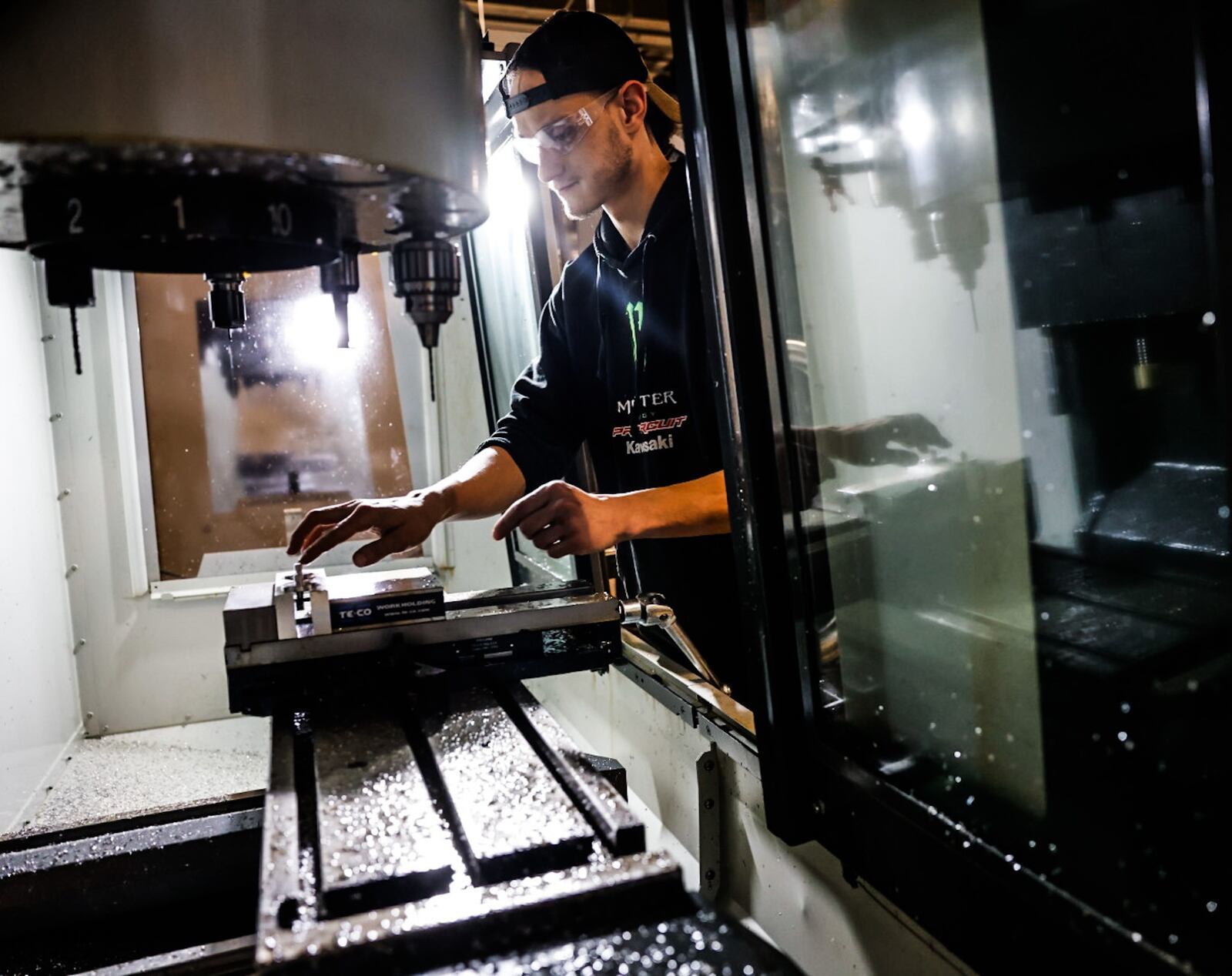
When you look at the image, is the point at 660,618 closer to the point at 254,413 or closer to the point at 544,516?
the point at 544,516

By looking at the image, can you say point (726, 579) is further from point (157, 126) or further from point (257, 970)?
point (157, 126)

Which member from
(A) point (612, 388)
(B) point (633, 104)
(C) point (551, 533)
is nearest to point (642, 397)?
(A) point (612, 388)

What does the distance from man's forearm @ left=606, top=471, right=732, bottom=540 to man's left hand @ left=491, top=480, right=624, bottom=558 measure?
0.03m

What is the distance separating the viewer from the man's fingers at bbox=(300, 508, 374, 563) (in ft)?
4.39

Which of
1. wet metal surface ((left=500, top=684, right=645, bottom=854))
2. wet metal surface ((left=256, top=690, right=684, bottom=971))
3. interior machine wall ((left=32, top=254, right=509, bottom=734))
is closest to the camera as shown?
wet metal surface ((left=256, top=690, right=684, bottom=971))

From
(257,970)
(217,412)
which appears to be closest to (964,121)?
(257,970)

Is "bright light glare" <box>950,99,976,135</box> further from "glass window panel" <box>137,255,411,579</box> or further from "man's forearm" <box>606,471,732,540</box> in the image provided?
"glass window panel" <box>137,255,411,579</box>

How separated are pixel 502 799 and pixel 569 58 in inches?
47.1

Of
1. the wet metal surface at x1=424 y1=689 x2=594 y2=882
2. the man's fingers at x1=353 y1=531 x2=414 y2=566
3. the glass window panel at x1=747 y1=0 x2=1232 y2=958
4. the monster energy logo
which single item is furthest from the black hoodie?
the wet metal surface at x1=424 y1=689 x2=594 y2=882

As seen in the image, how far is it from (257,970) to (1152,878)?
0.61 metres

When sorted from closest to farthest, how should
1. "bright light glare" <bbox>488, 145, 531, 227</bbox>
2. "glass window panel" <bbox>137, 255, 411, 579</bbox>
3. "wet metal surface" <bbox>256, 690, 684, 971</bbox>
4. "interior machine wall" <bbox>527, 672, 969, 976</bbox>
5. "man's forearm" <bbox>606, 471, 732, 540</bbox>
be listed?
1. "wet metal surface" <bbox>256, 690, 684, 971</bbox>
2. "interior machine wall" <bbox>527, 672, 969, 976</bbox>
3. "man's forearm" <bbox>606, 471, 732, 540</bbox>
4. "bright light glare" <bbox>488, 145, 531, 227</bbox>
5. "glass window panel" <bbox>137, 255, 411, 579</bbox>

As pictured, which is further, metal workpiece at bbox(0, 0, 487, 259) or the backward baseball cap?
the backward baseball cap

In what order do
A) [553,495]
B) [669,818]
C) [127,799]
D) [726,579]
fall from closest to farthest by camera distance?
[553,495] < [669,818] < [726,579] < [127,799]

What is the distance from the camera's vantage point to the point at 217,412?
3.04m
